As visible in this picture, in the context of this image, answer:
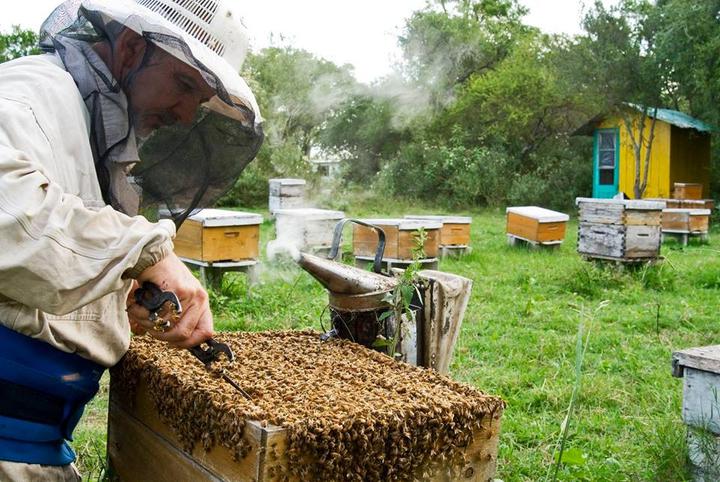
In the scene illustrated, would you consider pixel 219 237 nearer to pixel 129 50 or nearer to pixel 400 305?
pixel 400 305

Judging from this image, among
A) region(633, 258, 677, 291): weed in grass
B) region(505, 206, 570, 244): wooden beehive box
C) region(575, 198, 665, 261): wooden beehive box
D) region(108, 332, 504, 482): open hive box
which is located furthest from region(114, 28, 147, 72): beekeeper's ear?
region(505, 206, 570, 244): wooden beehive box

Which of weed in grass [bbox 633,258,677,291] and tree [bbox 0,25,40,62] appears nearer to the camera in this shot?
weed in grass [bbox 633,258,677,291]

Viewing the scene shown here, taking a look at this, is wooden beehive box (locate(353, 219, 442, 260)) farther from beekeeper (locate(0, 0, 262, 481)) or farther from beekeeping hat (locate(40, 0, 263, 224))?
beekeeper (locate(0, 0, 262, 481))

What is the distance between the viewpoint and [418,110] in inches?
746

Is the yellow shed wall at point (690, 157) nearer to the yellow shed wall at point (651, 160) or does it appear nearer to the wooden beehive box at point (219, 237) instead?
the yellow shed wall at point (651, 160)

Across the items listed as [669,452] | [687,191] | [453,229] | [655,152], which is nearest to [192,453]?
[669,452]

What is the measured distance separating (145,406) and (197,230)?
388cm

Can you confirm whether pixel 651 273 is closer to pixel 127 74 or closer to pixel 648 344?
pixel 648 344

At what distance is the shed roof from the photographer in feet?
45.9

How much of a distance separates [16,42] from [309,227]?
6.81 m

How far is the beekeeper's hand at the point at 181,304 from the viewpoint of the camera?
4.11ft

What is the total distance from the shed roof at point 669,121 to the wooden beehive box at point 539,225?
18.7ft

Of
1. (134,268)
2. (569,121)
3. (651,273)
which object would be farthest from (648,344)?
(569,121)

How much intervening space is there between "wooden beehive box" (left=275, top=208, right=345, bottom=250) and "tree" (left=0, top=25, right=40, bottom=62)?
6.07 meters
